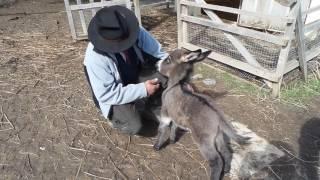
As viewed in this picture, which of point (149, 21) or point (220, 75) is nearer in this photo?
point (220, 75)

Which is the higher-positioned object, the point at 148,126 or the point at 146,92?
the point at 146,92

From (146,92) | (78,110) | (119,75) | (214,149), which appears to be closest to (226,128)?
(214,149)

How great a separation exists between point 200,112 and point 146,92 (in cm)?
63

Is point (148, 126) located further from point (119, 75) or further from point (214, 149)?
point (214, 149)

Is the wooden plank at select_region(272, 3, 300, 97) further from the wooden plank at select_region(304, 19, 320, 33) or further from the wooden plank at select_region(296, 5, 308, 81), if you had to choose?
the wooden plank at select_region(304, 19, 320, 33)

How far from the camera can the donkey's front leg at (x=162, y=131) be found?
334 cm

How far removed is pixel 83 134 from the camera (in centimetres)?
373

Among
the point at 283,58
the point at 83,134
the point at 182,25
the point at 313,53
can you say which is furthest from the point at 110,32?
the point at 313,53

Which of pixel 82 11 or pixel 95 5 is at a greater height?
pixel 95 5

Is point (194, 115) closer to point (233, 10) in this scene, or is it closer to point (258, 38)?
point (258, 38)

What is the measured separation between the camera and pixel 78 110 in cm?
417

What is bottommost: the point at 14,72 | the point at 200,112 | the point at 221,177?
the point at 221,177

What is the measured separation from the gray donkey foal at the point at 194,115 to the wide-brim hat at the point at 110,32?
0.55 m

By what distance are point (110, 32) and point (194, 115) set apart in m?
1.10
